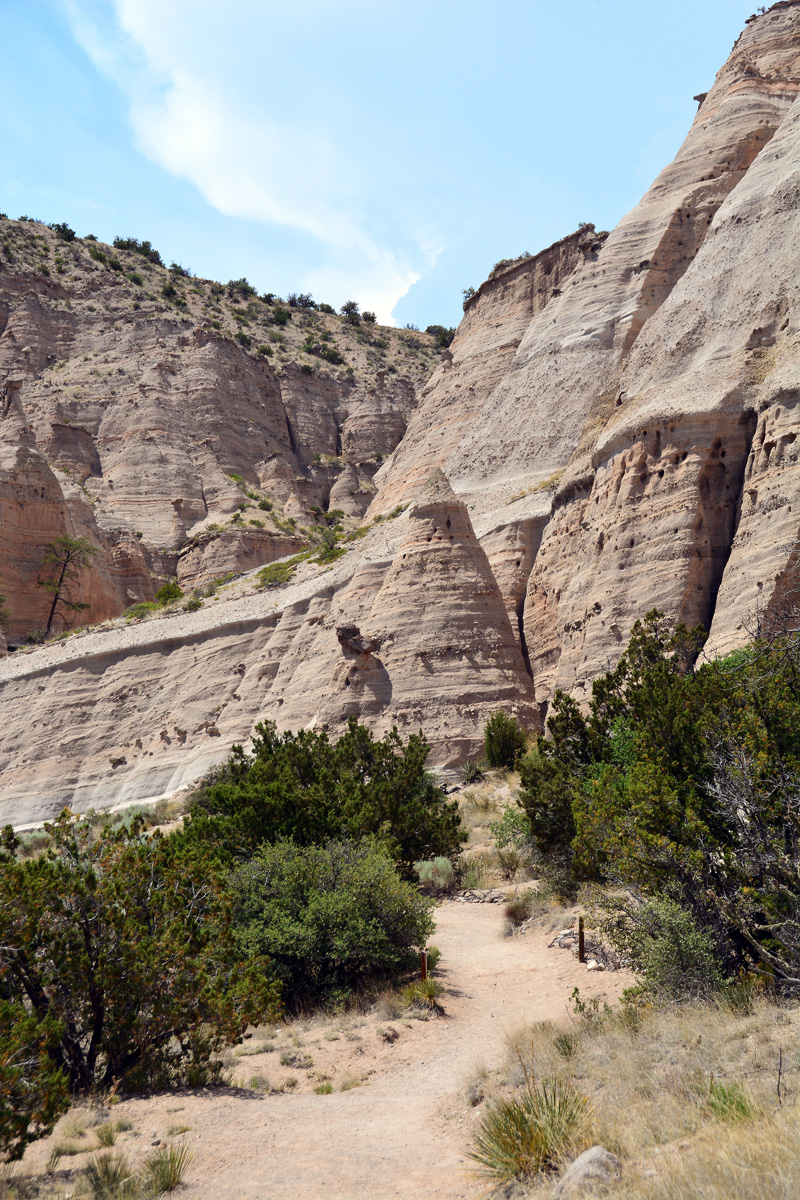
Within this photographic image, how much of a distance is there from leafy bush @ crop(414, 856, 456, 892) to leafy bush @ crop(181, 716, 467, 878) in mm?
230

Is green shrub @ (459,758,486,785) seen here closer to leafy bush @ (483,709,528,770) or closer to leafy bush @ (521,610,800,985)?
leafy bush @ (483,709,528,770)

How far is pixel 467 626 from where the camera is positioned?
2797cm

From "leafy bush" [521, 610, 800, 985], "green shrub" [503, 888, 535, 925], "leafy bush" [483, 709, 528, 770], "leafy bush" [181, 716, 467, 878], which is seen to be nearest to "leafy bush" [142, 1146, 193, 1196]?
"leafy bush" [521, 610, 800, 985]

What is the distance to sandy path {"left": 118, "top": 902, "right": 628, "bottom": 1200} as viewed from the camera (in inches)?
276

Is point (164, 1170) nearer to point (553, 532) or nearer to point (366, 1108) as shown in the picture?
point (366, 1108)

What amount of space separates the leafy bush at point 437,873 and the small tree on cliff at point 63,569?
3865 cm

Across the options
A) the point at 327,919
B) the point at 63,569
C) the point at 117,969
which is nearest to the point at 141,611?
the point at 63,569

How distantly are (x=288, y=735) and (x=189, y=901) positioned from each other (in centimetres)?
942

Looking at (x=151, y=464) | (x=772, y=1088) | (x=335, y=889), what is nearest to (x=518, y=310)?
(x=151, y=464)

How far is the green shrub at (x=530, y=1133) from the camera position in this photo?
648 cm

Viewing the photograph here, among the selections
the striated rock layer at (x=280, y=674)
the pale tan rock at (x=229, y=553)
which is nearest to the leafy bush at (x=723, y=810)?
the striated rock layer at (x=280, y=674)

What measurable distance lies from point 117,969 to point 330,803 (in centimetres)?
808

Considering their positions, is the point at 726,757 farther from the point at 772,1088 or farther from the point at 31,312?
the point at 31,312

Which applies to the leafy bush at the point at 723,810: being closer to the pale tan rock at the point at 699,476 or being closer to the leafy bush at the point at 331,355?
the pale tan rock at the point at 699,476
